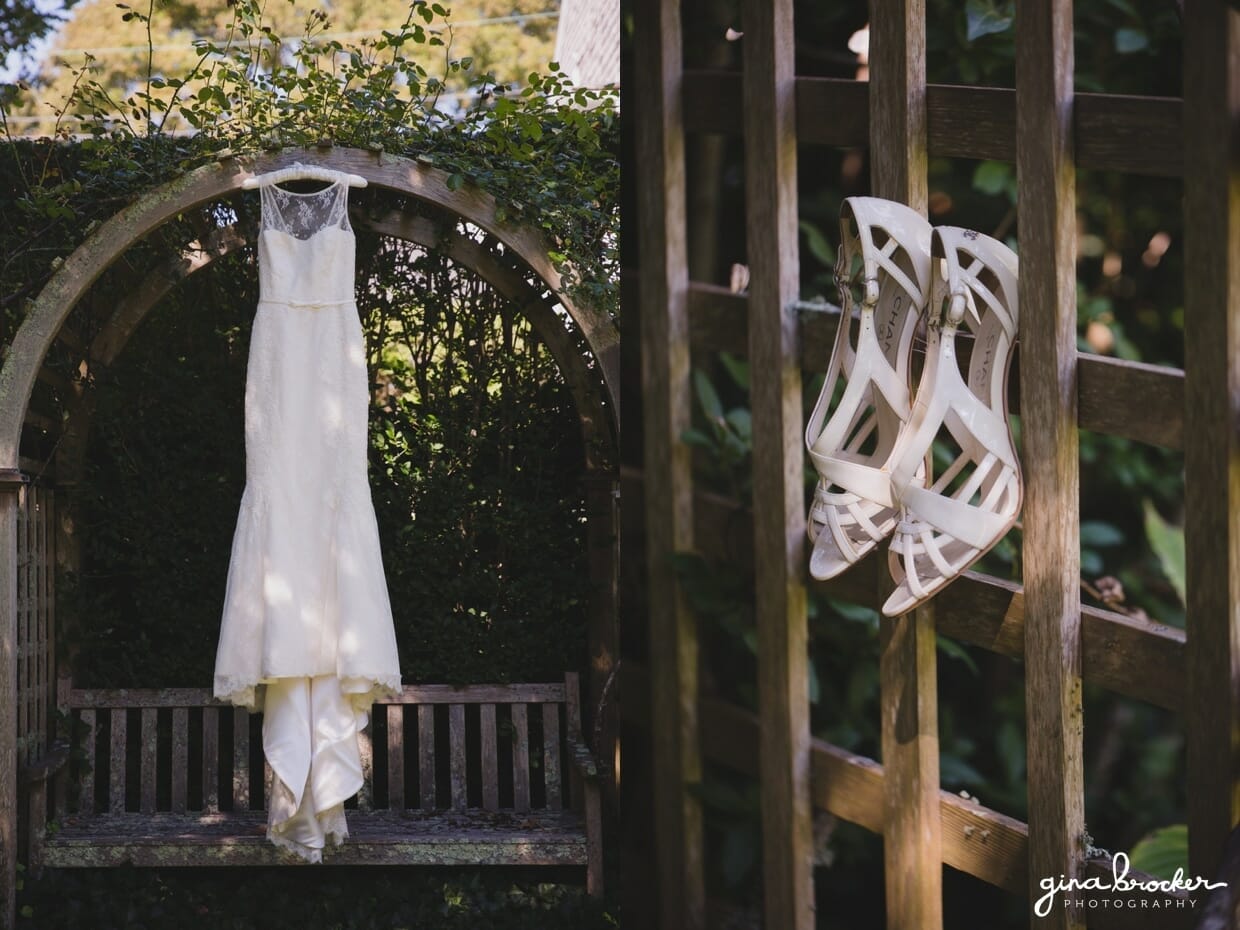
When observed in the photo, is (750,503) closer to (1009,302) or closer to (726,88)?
(1009,302)

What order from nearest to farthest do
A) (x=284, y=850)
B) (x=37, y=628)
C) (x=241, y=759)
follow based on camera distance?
(x=284, y=850) < (x=37, y=628) < (x=241, y=759)

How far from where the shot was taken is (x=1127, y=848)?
65.3 inches

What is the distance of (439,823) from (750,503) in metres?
1.60

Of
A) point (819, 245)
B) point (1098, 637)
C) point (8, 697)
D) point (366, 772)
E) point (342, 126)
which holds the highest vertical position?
point (342, 126)

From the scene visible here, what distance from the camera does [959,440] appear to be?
1.26 m

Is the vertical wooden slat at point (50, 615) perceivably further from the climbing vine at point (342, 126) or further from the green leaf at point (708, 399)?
the green leaf at point (708, 399)

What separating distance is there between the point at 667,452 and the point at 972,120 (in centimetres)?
59

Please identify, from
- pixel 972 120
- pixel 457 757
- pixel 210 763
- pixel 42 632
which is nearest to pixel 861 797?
pixel 972 120

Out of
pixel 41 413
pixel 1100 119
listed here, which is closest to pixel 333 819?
pixel 41 413

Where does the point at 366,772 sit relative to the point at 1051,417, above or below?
below

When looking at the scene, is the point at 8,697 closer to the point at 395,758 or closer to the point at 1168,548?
the point at 395,758

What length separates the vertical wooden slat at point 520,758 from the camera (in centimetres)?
289

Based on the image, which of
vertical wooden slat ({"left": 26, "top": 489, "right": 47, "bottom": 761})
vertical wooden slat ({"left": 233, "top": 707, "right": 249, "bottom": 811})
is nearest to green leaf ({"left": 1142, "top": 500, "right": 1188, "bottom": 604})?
vertical wooden slat ({"left": 233, "top": 707, "right": 249, "bottom": 811})

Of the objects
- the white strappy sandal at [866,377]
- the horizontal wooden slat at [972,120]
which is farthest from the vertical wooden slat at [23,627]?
the white strappy sandal at [866,377]
